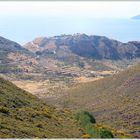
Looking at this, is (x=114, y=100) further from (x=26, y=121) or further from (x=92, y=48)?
(x=92, y=48)

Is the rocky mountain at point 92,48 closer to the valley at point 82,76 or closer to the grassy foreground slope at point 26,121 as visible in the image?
the valley at point 82,76

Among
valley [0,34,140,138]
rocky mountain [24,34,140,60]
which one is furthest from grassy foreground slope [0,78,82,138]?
rocky mountain [24,34,140,60]

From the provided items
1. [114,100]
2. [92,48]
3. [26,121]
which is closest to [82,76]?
[92,48]

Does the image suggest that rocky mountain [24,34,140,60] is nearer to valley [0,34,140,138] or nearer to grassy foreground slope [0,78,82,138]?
valley [0,34,140,138]

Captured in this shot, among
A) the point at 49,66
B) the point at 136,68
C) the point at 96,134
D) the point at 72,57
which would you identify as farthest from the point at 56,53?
the point at 96,134

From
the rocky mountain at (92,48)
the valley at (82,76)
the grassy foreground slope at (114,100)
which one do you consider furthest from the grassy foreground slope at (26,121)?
the rocky mountain at (92,48)

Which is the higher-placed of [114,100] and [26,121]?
[26,121]

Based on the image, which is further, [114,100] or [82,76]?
[82,76]
